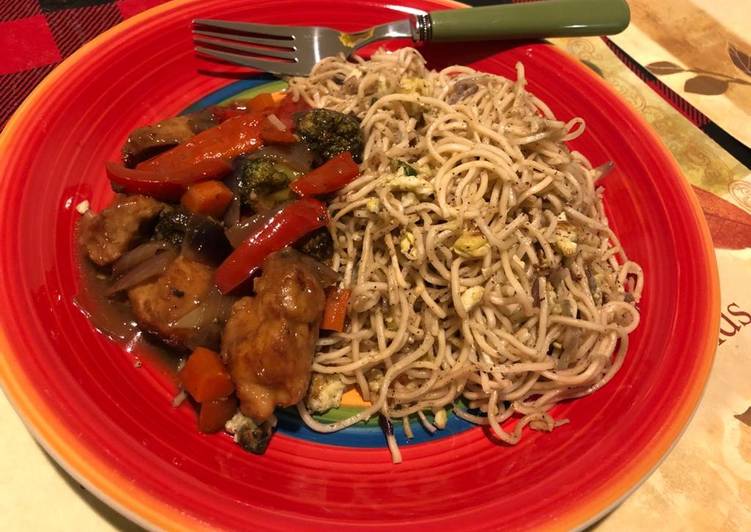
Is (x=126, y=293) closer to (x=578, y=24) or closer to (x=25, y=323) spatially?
(x=25, y=323)

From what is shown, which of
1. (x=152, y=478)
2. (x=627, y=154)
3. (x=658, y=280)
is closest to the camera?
(x=152, y=478)

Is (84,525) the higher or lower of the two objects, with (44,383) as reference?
lower

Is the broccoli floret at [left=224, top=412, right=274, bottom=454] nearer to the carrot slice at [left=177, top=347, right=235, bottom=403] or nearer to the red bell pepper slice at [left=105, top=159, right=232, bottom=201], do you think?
the carrot slice at [left=177, top=347, right=235, bottom=403]

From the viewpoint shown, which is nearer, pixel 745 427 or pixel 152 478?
pixel 152 478

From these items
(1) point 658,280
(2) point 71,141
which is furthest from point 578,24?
(2) point 71,141

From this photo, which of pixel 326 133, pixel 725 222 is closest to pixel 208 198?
pixel 326 133

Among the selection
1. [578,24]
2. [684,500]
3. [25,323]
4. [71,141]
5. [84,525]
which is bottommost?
[684,500]

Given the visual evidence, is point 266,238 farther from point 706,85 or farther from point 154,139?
point 706,85
